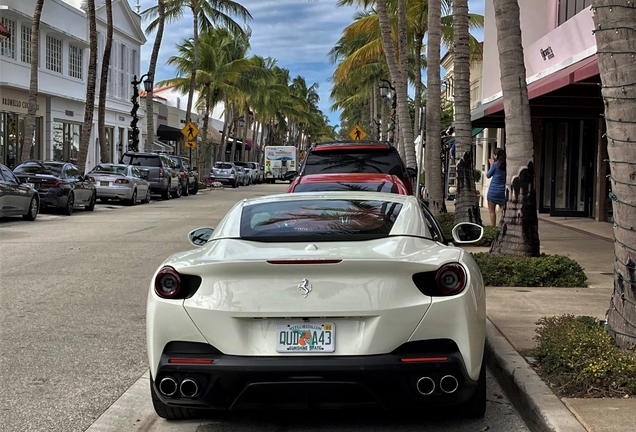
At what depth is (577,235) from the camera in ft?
54.7

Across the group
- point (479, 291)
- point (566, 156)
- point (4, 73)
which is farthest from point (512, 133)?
point (4, 73)

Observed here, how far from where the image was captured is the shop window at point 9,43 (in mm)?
Result: 31591

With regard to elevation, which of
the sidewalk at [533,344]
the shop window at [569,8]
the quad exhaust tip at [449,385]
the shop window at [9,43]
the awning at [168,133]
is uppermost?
the shop window at [9,43]

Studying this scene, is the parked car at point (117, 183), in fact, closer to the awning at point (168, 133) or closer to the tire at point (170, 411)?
the tire at point (170, 411)

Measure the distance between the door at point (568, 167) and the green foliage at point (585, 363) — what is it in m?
17.8

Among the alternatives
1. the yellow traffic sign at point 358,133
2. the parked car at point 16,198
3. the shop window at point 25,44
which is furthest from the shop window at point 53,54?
the parked car at point 16,198

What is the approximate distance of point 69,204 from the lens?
21.4 m

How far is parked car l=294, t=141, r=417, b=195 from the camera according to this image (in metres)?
12.4

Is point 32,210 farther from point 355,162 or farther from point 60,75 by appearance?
point 60,75

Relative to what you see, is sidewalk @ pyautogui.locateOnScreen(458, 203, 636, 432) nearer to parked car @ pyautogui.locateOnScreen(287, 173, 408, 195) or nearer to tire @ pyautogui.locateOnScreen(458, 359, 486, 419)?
tire @ pyautogui.locateOnScreen(458, 359, 486, 419)

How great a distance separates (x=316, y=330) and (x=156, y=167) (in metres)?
27.6

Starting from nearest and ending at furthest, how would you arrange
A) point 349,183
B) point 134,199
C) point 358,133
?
1. point 349,183
2. point 134,199
3. point 358,133

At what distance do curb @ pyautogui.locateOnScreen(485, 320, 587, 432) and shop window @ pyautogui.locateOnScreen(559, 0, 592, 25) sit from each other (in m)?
15.4

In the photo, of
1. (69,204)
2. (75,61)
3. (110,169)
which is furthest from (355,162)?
(75,61)
